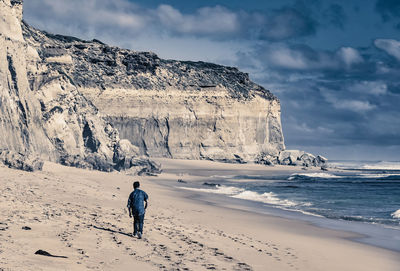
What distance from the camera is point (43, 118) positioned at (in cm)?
2962

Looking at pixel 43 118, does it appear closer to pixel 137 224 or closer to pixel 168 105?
pixel 137 224

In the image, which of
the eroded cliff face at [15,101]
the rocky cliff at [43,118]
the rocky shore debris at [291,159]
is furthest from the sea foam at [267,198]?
the rocky shore debris at [291,159]

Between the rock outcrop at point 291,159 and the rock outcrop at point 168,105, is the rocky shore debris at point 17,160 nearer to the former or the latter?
the rock outcrop at point 168,105

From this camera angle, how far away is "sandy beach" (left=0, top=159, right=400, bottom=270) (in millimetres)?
6754

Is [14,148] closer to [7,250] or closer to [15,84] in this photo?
[15,84]

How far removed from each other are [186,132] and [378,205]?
173ft

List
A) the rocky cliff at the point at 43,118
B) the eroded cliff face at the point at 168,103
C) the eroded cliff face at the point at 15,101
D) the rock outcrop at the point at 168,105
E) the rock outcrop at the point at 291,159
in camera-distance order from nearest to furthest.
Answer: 1. the eroded cliff face at the point at 15,101
2. the rocky cliff at the point at 43,118
3. the rock outcrop at the point at 168,105
4. the eroded cliff face at the point at 168,103
5. the rock outcrop at the point at 291,159

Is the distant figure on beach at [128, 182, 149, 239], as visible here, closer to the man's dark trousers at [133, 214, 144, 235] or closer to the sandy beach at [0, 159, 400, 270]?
the man's dark trousers at [133, 214, 144, 235]

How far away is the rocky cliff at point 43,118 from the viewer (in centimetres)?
2319

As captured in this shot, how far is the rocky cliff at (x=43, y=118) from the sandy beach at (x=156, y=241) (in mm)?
8294

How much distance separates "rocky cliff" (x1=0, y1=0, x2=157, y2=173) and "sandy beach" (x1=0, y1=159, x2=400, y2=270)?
8.29m

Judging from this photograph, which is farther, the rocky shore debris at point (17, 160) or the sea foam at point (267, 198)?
the sea foam at point (267, 198)

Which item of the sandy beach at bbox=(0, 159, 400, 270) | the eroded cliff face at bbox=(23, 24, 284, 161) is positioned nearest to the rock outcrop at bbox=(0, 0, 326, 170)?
the eroded cliff face at bbox=(23, 24, 284, 161)

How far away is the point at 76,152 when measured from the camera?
3069 centimetres
